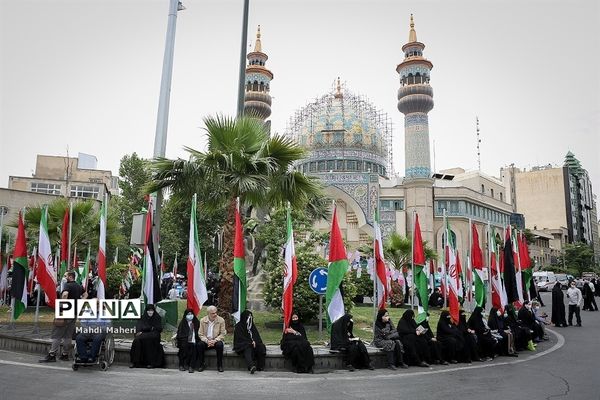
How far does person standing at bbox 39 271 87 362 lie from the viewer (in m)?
8.88

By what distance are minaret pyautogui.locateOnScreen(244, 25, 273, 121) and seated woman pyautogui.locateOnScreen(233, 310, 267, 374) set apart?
4602cm

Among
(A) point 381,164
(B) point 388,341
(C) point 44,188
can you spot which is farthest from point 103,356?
(A) point 381,164

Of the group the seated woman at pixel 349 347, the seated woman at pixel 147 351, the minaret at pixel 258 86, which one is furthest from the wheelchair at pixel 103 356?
the minaret at pixel 258 86

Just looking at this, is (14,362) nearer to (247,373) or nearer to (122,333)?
(122,333)

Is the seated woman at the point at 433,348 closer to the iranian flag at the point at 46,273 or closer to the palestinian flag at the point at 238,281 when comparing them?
the palestinian flag at the point at 238,281

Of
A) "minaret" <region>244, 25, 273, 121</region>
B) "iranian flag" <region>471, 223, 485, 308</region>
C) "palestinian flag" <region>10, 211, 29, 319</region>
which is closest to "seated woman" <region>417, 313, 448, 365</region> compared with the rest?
"iranian flag" <region>471, 223, 485, 308</region>

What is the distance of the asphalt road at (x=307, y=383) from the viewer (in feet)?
22.2

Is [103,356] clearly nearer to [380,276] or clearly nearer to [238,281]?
[238,281]

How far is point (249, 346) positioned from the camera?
8734mm

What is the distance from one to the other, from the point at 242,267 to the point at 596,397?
637cm

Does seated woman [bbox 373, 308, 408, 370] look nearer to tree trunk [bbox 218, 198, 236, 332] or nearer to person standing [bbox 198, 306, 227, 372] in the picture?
person standing [bbox 198, 306, 227, 372]

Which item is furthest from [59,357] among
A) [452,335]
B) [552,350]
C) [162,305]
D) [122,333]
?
[552,350]

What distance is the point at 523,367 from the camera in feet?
31.1

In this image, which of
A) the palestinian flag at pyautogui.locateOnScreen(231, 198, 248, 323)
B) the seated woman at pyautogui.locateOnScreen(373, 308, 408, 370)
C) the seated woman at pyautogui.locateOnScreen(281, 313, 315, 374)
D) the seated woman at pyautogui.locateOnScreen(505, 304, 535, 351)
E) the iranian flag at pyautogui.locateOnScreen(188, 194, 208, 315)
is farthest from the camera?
the seated woman at pyautogui.locateOnScreen(505, 304, 535, 351)
